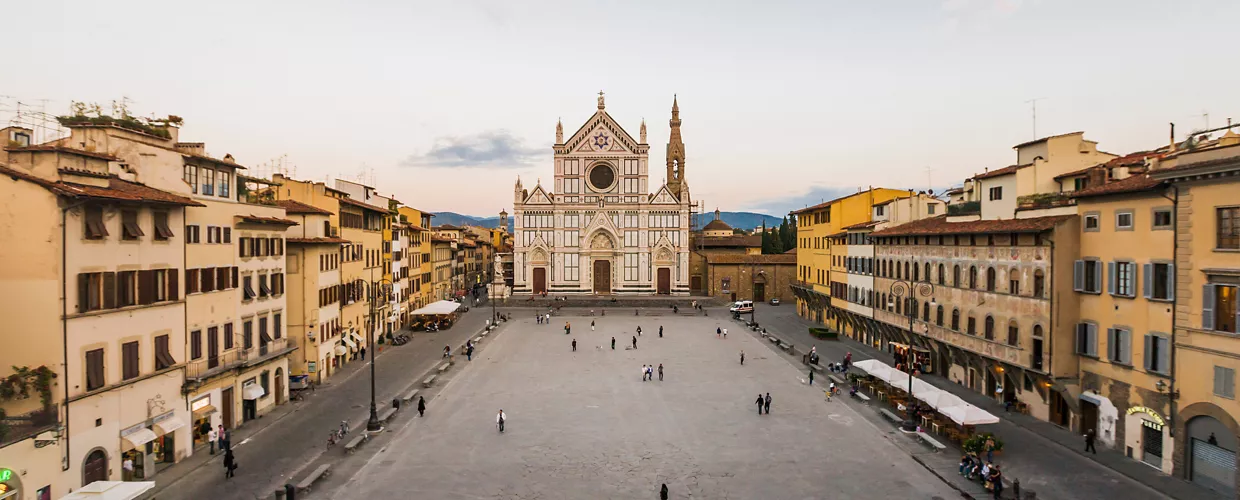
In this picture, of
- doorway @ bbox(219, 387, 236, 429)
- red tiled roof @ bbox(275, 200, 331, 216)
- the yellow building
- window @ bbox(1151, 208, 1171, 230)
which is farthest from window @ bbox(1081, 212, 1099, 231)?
red tiled roof @ bbox(275, 200, 331, 216)

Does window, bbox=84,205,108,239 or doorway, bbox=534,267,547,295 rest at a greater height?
window, bbox=84,205,108,239

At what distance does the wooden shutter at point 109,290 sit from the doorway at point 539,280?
66271 millimetres

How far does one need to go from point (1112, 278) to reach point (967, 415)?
283 inches

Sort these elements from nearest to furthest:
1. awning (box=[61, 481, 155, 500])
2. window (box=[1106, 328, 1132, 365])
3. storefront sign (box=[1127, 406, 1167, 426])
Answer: awning (box=[61, 481, 155, 500]), storefront sign (box=[1127, 406, 1167, 426]), window (box=[1106, 328, 1132, 365])

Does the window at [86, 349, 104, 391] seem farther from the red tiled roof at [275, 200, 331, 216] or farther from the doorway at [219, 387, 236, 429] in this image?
the red tiled roof at [275, 200, 331, 216]

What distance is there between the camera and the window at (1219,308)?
20178 mm

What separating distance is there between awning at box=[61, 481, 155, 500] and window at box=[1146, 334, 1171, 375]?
98.2 ft

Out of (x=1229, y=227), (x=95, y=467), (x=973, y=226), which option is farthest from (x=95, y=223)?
(x=973, y=226)

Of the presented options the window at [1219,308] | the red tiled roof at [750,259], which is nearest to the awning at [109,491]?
the window at [1219,308]

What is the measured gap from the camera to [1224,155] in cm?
2033

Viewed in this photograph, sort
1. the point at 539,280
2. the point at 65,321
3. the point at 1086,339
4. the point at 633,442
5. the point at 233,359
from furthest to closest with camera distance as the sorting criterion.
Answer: the point at 539,280
the point at 233,359
the point at 1086,339
the point at 633,442
the point at 65,321

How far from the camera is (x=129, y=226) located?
21703 mm

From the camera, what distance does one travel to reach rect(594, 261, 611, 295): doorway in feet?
288

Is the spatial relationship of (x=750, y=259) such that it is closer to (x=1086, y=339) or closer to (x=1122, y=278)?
(x=1086, y=339)
